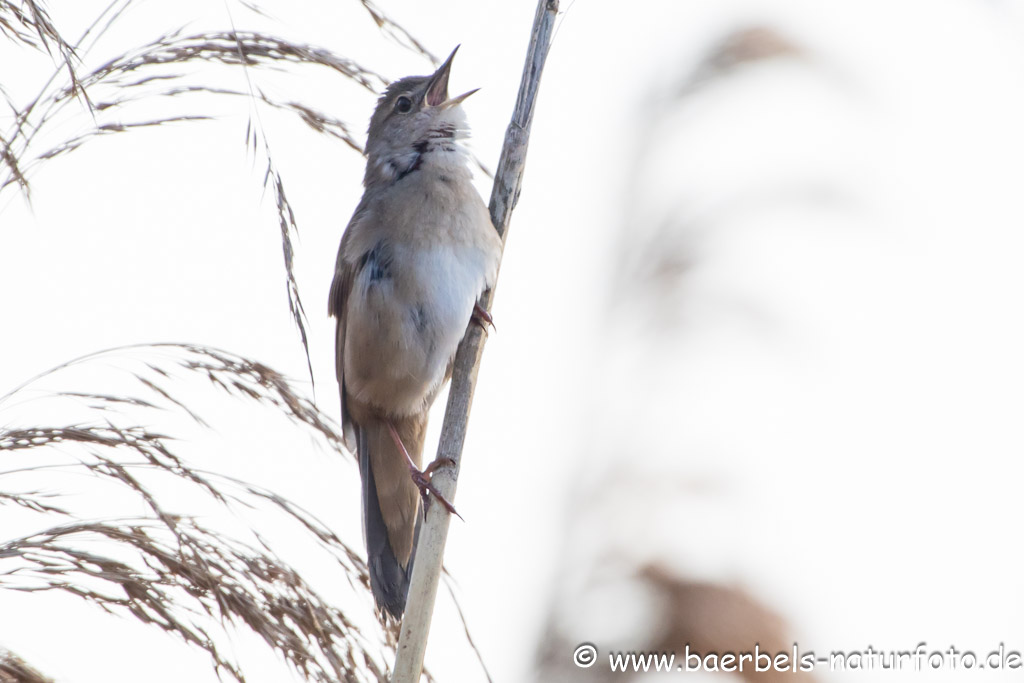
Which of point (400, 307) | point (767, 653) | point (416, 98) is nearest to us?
point (767, 653)

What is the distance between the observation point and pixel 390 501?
3053mm

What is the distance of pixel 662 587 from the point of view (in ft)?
4.36

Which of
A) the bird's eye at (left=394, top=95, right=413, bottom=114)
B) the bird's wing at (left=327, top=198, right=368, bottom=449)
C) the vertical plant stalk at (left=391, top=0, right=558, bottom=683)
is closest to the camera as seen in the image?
the vertical plant stalk at (left=391, top=0, right=558, bottom=683)

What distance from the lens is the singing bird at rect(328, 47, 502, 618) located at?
2.90 metres

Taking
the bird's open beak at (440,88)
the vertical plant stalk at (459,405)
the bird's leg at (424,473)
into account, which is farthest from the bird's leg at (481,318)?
the bird's open beak at (440,88)

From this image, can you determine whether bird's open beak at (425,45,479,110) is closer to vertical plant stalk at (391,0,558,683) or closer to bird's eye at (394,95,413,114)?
bird's eye at (394,95,413,114)

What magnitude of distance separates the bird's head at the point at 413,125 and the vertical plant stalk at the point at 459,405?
0.82m

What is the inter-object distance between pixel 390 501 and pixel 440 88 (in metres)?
1.39

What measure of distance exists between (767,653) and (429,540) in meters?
0.82

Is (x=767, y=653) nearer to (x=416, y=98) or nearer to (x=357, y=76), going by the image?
(x=357, y=76)

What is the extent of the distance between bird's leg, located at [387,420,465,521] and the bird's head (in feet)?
2.80

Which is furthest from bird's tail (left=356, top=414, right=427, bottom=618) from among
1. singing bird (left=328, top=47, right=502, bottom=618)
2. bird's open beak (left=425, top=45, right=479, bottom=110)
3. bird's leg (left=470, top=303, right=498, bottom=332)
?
bird's open beak (left=425, top=45, right=479, bottom=110)

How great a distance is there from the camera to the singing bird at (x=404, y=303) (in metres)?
2.90

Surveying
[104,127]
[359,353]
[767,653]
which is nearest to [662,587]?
[767,653]
